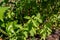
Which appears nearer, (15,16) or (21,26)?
(21,26)

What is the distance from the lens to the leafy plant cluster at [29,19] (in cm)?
251

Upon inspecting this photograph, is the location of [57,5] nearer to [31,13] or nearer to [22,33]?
[31,13]

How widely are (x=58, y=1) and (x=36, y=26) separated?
19.8 inches

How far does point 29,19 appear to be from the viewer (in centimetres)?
250

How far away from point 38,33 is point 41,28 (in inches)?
3.3

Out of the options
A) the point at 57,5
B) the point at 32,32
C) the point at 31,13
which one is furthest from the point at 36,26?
the point at 57,5

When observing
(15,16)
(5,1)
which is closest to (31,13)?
(15,16)

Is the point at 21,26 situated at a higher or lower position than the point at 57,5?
lower

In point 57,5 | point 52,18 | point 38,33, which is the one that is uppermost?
point 57,5

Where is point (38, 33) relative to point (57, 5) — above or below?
below

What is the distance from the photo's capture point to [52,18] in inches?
106

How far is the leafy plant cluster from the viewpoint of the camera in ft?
8.23

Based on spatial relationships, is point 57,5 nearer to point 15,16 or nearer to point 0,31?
point 15,16

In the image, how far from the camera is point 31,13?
8.94 feet
